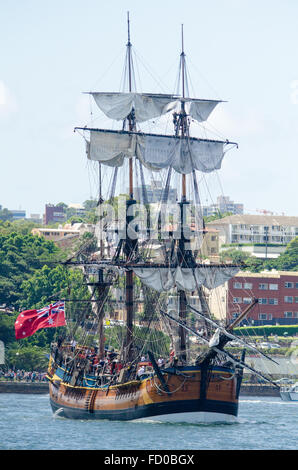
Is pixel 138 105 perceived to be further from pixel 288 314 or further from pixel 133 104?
pixel 288 314

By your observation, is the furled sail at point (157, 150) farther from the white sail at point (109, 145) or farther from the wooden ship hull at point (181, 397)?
the wooden ship hull at point (181, 397)

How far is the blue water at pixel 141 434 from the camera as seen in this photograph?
260 ft

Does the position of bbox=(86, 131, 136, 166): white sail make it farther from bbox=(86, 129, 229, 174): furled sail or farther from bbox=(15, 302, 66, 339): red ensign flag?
bbox=(15, 302, 66, 339): red ensign flag

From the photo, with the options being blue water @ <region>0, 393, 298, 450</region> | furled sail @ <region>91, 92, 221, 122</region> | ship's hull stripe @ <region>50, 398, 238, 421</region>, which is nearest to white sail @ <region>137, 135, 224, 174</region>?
furled sail @ <region>91, 92, 221, 122</region>

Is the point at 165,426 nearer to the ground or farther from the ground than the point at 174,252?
nearer to the ground

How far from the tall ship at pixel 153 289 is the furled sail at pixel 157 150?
79mm

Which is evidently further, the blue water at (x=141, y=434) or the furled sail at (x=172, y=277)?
the furled sail at (x=172, y=277)

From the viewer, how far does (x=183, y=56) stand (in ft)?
336

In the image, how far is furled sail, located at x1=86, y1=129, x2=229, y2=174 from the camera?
104m

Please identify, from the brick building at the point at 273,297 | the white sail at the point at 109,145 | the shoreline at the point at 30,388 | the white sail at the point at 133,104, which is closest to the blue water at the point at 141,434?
the shoreline at the point at 30,388
